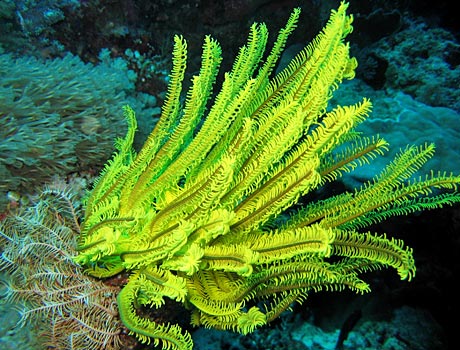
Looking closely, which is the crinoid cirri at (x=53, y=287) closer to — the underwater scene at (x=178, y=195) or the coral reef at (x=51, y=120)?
the underwater scene at (x=178, y=195)

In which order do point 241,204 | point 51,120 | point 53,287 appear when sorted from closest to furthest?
point 53,287
point 241,204
point 51,120

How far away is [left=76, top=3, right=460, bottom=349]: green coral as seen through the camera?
208 cm

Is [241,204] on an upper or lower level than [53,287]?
upper

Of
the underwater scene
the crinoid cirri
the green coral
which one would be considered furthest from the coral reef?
the green coral

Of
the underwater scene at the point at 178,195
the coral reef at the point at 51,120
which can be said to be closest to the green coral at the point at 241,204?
the underwater scene at the point at 178,195

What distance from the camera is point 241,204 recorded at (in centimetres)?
256

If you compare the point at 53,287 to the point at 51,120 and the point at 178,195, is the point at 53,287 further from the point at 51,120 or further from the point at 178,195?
the point at 51,120

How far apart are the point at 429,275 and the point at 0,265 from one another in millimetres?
4896

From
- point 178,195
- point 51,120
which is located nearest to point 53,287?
point 178,195

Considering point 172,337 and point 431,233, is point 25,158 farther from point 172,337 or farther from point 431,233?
point 431,233

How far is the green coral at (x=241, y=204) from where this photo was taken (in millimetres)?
2080

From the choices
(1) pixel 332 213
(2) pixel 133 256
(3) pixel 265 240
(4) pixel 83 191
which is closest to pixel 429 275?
(1) pixel 332 213

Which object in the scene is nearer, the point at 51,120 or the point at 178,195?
the point at 178,195

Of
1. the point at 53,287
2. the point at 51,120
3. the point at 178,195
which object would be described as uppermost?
the point at 178,195
